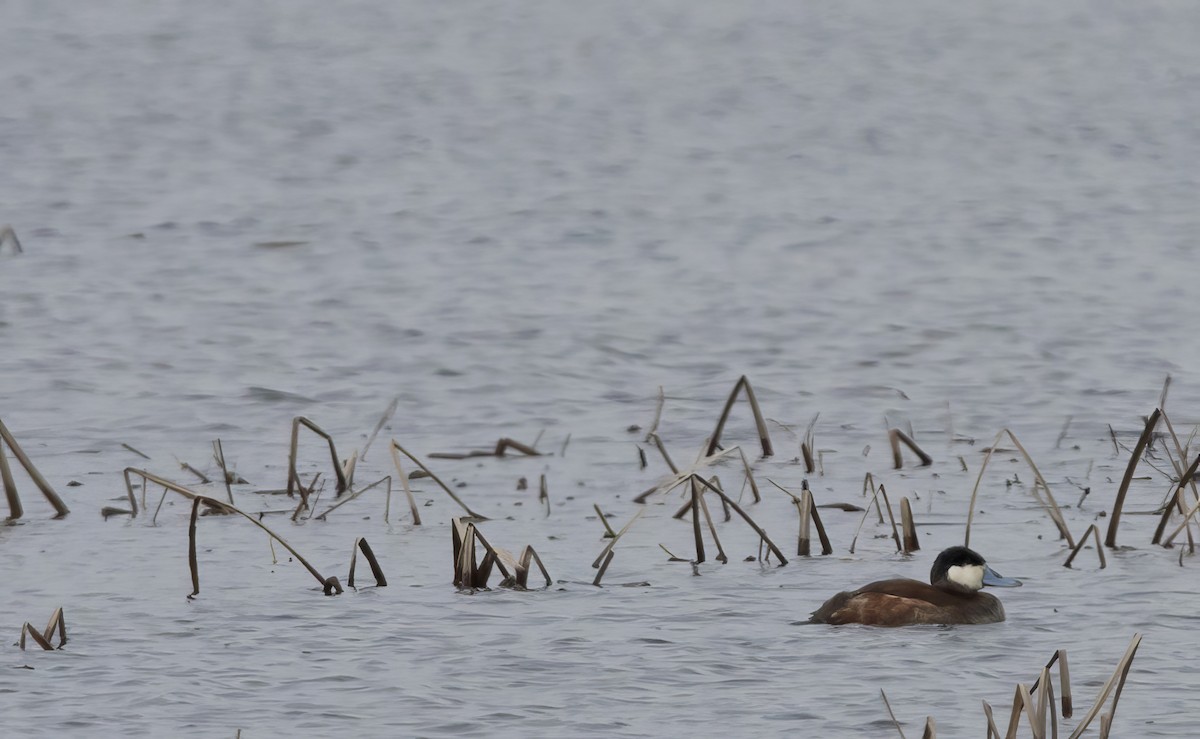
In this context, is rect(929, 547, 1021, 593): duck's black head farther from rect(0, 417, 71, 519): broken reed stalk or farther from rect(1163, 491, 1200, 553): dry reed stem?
rect(0, 417, 71, 519): broken reed stalk

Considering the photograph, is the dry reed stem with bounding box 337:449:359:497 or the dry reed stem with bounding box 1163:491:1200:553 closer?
the dry reed stem with bounding box 1163:491:1200:553

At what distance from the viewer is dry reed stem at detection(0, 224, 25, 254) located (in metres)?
18.7

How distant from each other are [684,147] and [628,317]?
32.5 ft

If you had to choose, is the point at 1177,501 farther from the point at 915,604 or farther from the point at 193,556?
the point at 193,556

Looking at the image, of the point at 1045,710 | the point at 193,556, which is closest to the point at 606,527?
the point at 193,556

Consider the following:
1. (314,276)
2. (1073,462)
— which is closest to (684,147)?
(314,276)

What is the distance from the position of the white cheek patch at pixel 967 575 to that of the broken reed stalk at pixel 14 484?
409 centimetres

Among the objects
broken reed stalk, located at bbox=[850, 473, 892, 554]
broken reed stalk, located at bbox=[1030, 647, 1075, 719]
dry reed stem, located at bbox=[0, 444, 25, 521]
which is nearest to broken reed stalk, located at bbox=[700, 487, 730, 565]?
broken reed stalk, located at bbox=[850, 473, 892, 554]

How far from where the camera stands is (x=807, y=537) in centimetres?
910

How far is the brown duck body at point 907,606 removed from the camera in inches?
311

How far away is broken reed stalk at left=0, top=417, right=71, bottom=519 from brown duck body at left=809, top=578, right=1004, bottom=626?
3719 millimetres

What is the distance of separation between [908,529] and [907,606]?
1.32m

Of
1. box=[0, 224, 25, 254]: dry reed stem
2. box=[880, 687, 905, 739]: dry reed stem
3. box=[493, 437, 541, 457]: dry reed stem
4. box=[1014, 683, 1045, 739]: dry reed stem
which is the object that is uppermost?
box=[0, 224, 25, 254]: dry reed stem

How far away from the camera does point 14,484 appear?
385 inches
